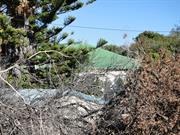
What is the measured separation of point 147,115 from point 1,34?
38.1 feet

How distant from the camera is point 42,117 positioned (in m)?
8.18

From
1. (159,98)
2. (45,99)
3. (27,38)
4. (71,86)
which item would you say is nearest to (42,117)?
(45,99)

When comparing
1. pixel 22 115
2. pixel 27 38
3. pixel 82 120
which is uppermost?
pixel 22 115

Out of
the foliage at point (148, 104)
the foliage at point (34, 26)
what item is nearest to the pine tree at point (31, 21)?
the foliage at point (34, 26)

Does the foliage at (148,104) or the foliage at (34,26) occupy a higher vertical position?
the foliage at (148,104)

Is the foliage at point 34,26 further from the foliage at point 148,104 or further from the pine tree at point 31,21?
the foliage at point 148,104

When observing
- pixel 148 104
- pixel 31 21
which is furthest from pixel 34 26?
pixel 148 104

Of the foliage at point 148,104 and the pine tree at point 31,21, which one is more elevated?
the foliage at point 148,104

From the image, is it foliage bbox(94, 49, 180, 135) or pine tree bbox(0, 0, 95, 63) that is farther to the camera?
pine tree bbox(0, 0, 95, 63)

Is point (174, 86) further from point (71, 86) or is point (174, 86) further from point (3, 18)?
point (3, 18)

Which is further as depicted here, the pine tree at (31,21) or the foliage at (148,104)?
the pine tree at (31,21)

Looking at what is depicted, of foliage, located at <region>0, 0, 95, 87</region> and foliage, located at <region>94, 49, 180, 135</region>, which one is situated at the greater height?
foliage, located at <region>94, 49, 180, 135</region>

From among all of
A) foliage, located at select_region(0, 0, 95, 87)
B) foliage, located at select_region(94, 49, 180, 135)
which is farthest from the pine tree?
foliage, located at select_region(94, 49, 180, 135)

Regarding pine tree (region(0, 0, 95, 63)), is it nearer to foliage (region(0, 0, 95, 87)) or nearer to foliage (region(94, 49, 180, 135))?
foliage (region(0, 0, 95, 87))
